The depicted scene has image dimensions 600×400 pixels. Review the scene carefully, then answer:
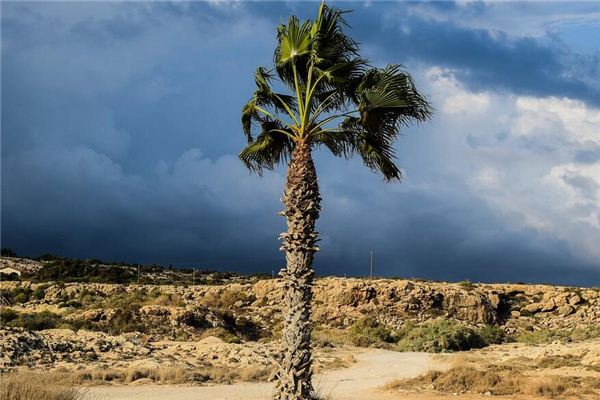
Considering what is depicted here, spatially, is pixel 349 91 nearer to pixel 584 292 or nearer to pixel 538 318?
pixel 538 318

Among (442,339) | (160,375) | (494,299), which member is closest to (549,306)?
(494,299)

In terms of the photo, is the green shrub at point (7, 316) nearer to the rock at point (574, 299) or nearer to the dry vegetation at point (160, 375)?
the dry vegetation at point (160, 375)

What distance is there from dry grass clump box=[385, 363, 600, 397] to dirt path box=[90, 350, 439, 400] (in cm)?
145

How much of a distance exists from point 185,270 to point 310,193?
2935 inches

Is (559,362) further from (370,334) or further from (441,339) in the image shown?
(370,334)

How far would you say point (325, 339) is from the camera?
115 ft

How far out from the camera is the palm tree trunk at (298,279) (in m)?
10.6

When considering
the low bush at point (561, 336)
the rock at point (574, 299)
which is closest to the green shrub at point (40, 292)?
the low bush at point (561, 336)

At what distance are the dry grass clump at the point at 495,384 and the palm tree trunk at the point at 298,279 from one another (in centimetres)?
943

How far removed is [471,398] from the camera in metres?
17.4

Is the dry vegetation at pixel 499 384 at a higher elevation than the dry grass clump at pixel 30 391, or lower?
lower

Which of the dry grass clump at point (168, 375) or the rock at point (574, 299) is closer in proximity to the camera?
the dry grass clump at point (168, 375)

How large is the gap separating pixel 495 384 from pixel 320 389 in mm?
6806


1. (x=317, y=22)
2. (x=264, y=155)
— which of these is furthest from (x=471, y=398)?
(x=317, y=22)
